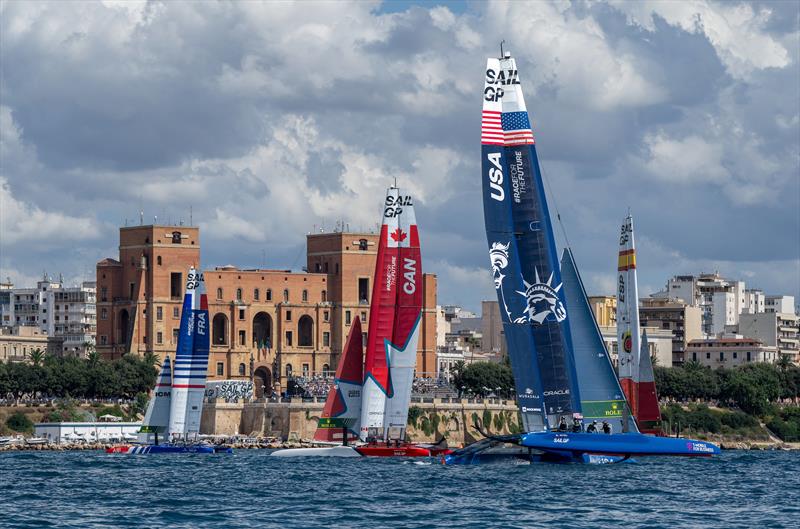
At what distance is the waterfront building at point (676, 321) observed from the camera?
186 m

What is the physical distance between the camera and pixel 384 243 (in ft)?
246

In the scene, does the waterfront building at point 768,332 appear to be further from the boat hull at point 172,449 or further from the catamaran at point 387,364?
the catamaran at point 387,364

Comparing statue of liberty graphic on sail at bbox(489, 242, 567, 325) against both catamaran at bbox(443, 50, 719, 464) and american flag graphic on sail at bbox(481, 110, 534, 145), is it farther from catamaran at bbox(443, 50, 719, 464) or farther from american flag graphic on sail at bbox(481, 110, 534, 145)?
american flag graphic on sail at bbox(481, 110, 534, 145)

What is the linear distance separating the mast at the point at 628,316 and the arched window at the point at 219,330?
210 ft

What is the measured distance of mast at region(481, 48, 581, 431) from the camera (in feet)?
183

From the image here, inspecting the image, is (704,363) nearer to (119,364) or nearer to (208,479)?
(119,364)

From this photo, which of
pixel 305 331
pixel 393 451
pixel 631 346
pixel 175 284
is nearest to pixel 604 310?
pixel 305 331

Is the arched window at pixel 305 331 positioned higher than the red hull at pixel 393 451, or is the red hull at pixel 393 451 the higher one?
the arched window at pixel 305 331

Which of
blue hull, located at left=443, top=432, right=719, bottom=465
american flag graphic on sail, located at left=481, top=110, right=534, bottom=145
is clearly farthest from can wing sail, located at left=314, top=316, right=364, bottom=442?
american flag graphic on sail, located at left=481, top=110, right=534, bottom=145

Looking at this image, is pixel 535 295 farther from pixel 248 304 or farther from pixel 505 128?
pixel 248 304

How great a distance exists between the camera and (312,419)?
4665 inches

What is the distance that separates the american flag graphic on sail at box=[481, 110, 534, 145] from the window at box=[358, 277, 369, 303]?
85.1 metres

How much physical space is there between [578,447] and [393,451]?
18.5 m

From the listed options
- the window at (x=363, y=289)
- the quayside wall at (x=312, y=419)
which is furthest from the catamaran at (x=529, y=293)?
the window at (x=363, y=289)
